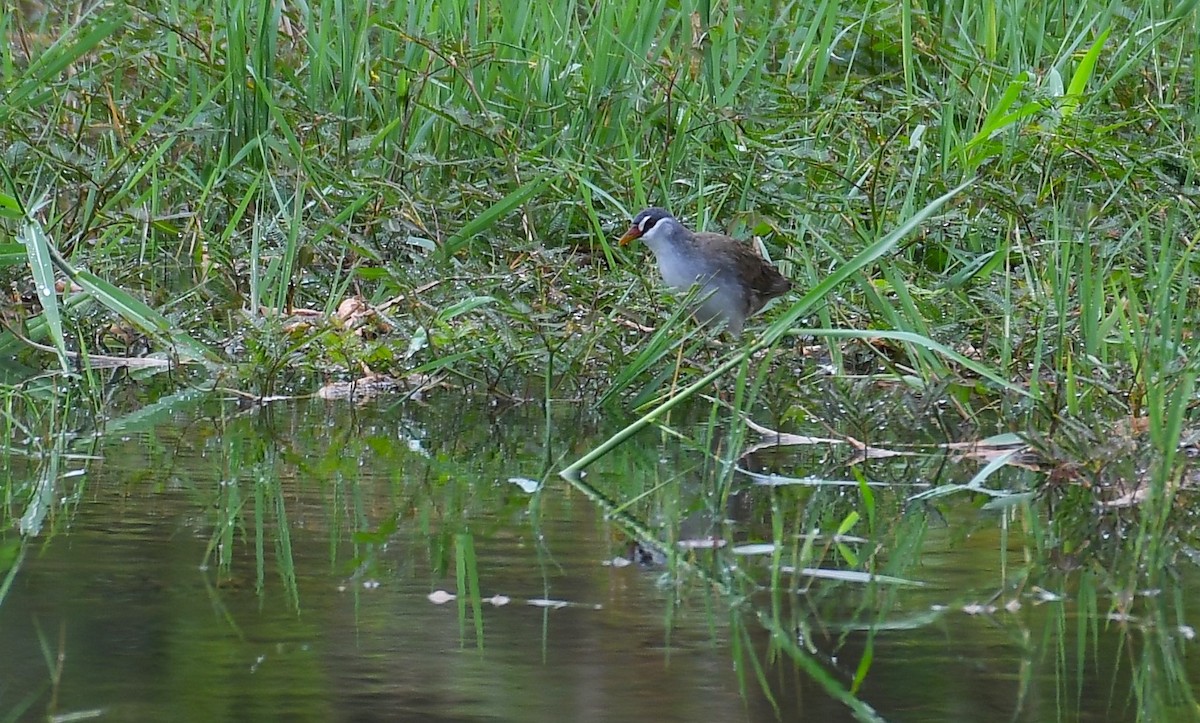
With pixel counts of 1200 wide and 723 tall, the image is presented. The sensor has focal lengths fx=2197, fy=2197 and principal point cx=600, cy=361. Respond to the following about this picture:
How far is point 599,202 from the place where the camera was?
8.17 m

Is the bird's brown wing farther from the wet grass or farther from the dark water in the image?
the dark water

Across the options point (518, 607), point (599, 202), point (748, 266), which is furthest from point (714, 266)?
point (518, 607)

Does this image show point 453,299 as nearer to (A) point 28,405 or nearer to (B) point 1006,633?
(A) point 28,405

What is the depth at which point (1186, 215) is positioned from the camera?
730 cm

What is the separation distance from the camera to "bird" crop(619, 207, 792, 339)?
7.70 meters

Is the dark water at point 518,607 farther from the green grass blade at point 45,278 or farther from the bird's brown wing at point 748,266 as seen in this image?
the bird's brown wing at point 748,266

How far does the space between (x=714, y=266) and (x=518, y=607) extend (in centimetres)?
430

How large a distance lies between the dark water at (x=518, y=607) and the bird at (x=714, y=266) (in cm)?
256

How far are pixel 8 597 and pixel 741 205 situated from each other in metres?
4.86

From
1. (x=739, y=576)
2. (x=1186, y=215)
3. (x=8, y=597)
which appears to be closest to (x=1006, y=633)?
(x=739, y=576)

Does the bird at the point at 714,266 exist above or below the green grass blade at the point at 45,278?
above

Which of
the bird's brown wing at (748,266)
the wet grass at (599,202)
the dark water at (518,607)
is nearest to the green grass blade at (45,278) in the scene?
the wet grass at (599,202)

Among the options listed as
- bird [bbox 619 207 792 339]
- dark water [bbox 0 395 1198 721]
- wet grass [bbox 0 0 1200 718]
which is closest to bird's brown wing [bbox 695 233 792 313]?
bird [bbox 619 207 792 339]

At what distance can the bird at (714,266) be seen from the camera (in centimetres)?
770
